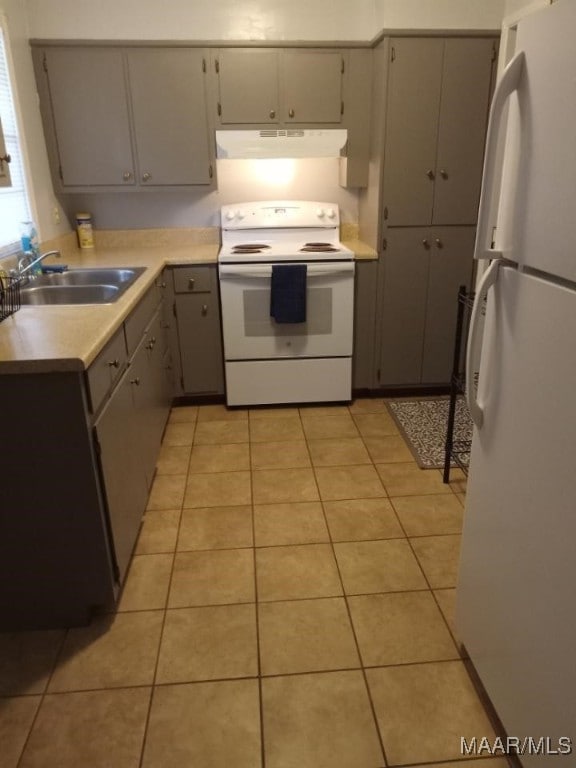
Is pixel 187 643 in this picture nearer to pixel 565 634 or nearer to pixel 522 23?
pixel 565 634

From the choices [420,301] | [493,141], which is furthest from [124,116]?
[493,141]

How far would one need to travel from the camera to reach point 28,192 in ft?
9.75

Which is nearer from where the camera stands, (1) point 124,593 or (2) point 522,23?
(2) point 522,23

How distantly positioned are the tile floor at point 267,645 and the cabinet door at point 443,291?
3.31 feet

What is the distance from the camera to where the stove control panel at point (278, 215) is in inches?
137

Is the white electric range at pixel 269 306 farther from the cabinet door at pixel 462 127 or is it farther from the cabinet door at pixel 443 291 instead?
the cabinet door at pixel 462 127

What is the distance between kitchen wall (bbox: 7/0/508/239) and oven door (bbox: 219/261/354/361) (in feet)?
2.66

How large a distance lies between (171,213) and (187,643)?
2732mm

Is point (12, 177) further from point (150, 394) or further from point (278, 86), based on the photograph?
point (278, 86)

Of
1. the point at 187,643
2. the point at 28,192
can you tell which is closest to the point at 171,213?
the point at 28,192

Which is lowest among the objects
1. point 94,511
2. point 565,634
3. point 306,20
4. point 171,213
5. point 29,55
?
point 94,511

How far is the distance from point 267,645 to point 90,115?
289 centimetres

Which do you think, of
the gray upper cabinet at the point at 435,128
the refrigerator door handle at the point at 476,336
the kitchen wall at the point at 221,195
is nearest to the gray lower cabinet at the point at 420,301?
the gray upper cabinet at the point at 435,128

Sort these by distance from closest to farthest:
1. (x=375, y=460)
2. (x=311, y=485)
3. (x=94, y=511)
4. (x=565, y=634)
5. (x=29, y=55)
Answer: (x=565, y=634) → (x=94, y=511) → (x=311, y=485) → (x=375, y=460) → (x=29, y=55)
